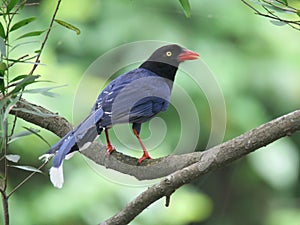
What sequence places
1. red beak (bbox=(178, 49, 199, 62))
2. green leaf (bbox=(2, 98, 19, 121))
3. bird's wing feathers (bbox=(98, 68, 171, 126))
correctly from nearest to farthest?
green leaf (bbox=(2, 98, 19, 121)) < bird's wing feathers (bbox=(98, 68, 171, 126)) < red beak (bbox=(178, 49, 199, 62))

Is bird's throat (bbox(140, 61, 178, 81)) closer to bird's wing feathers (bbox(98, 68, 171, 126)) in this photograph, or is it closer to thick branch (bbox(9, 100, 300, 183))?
bird's wing feathers (bbox(98, 68, 171, 126))

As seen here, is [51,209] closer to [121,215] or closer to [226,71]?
[226,71]

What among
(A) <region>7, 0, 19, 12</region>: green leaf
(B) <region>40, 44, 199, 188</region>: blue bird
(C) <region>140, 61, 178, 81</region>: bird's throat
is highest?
(A) <region>7, 0, 19, 12</region>: green leaf

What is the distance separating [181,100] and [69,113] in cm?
55

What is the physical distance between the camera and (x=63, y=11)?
152 inches

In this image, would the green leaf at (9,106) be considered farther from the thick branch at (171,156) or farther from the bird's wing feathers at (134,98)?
the bird's wing feathers at (134,98)

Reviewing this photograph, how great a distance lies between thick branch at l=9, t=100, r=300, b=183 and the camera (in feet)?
5.57

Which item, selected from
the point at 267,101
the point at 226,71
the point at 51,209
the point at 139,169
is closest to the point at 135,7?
the point at 226,71

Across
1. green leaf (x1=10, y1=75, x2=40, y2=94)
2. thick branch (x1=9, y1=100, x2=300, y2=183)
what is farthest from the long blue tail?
green leaf (x1=10, y1=75, x2=40, y2=94)

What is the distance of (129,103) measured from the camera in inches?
86.7

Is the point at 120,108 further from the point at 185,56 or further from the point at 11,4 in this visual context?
the point at 11,4

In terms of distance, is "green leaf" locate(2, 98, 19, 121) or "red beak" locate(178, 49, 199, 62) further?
"red beak" locate(178, 49, 199, 62)

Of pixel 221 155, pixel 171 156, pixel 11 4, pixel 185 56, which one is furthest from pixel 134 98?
pixel 11 4

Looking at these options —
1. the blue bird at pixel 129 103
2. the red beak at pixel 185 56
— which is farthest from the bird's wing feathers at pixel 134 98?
the red beak at pixel 185 56
